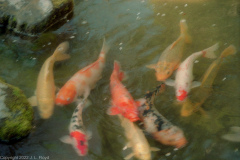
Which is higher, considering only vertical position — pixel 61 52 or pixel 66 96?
pixel 61 52

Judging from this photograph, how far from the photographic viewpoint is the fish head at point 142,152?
4008mm

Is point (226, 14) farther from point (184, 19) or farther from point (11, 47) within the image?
point (11, 47)

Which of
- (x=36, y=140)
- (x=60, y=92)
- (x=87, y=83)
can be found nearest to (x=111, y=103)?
(x=87, y=83)

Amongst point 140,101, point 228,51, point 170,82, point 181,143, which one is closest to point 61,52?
point 140,101

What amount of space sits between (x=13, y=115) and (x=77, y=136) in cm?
127

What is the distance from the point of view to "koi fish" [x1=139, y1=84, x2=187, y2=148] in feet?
13.7

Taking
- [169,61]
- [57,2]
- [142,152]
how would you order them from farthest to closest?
1. [57,2]
2. [169,61]
3. [142,152]

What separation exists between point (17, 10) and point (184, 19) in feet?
15.9

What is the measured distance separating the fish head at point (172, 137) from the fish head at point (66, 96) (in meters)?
1.83

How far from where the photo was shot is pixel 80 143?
14.0 ft

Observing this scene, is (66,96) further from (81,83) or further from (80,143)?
(80,143)

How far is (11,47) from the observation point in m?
6.79

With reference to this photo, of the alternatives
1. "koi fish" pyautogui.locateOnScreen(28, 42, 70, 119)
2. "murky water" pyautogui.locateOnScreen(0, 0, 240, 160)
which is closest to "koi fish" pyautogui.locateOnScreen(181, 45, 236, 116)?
"murky water" pyautogui.locateOnScreen(0, 0, 240, 160)

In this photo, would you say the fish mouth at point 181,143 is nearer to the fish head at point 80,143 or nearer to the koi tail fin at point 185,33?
the fish head at point 80,143
